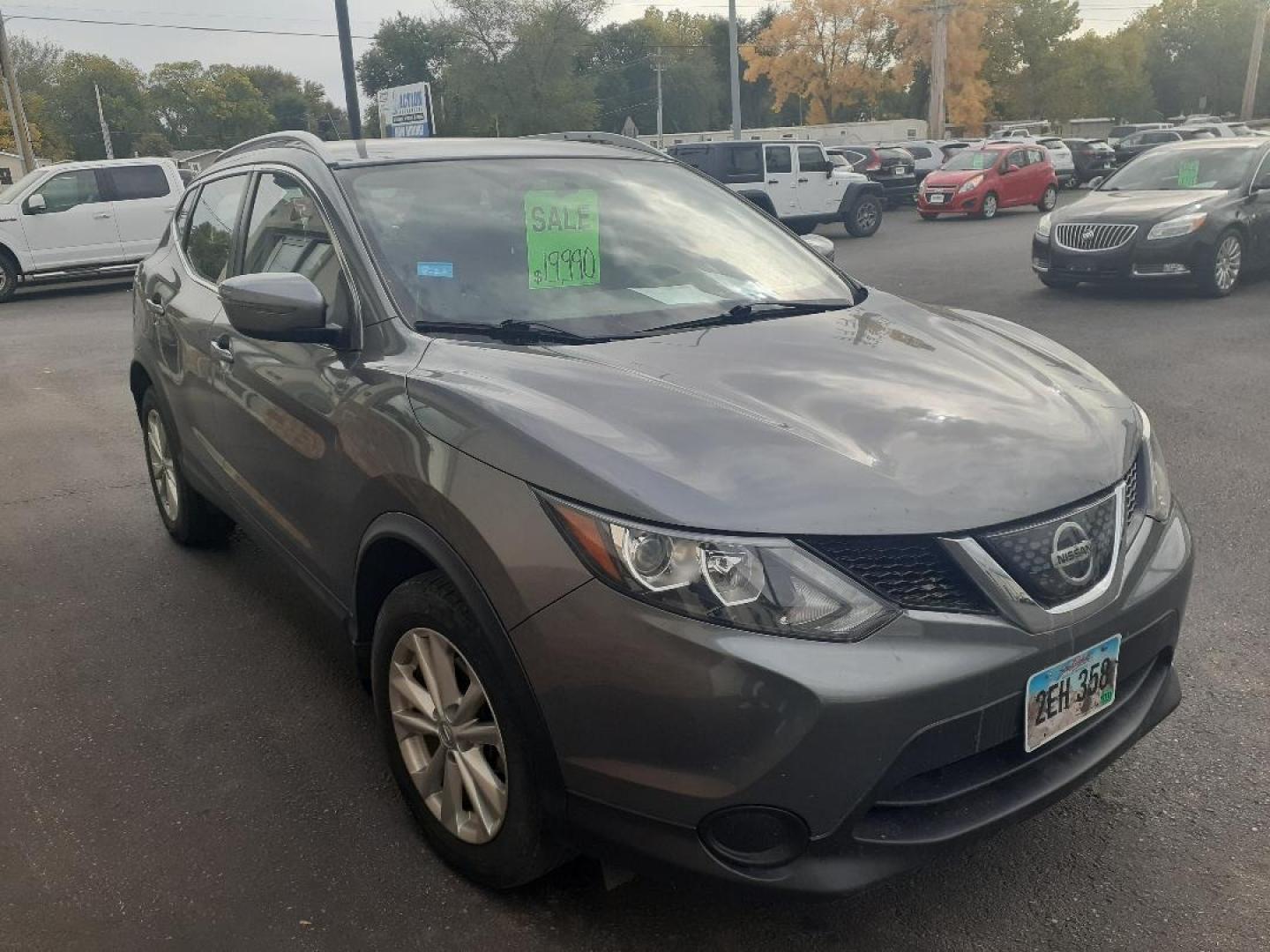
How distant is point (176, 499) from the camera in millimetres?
4812

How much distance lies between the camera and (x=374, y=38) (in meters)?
75.0

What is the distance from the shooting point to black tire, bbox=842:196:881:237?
20.7 meters

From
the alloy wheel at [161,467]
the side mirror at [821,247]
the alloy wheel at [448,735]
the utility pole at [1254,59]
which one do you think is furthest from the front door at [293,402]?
the utility pole at [1254,59]

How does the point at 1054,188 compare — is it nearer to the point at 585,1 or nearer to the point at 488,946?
the point at 488,946

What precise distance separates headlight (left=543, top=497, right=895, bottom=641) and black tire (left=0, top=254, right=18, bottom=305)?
54.6 feet

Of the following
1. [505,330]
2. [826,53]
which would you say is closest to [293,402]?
[505,330]

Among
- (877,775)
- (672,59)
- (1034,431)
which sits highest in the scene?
(672,59)

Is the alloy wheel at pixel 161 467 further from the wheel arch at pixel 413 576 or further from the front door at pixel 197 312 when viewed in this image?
the wheel arch at pixel 413 576

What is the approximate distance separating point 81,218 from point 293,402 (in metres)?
15.2

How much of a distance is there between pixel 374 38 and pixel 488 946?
80644 millimetres

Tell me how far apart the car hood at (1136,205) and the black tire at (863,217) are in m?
9.09

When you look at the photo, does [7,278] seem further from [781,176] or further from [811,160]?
[811,160]

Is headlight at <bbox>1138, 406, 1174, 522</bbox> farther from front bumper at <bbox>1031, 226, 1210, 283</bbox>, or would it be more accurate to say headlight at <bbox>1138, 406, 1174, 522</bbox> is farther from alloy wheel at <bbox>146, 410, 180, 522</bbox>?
front bumper at <bbox>1031, 226, 1210, 283</bbox>

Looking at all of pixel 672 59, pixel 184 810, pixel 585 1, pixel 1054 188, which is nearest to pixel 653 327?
pixel 184 810
